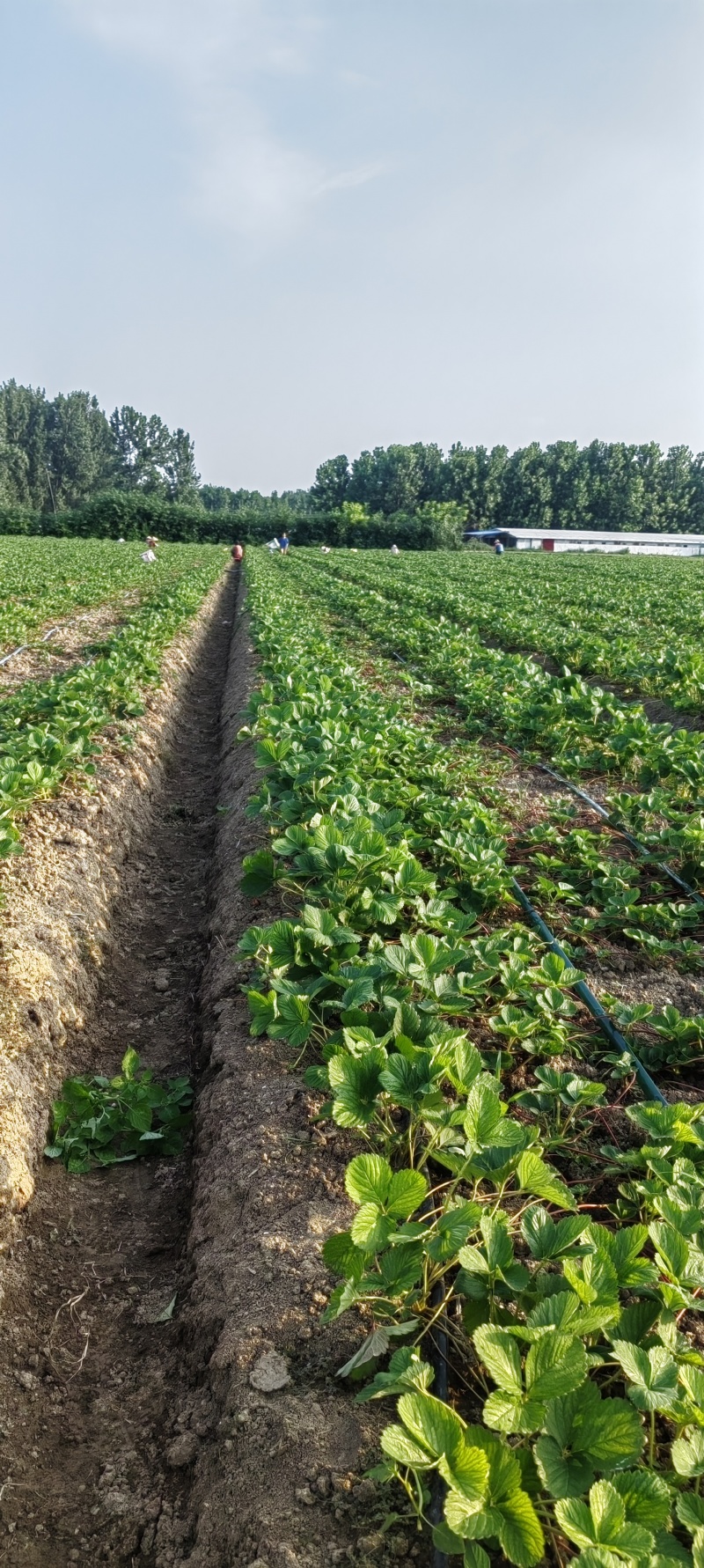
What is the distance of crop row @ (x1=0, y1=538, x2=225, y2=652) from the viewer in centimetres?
1269

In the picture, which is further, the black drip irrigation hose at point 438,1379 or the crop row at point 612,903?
the crop row at point 612,903

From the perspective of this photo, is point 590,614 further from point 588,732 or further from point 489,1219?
point 489,1219

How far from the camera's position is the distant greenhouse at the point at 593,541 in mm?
64812

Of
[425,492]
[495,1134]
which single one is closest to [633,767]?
[495,1134]

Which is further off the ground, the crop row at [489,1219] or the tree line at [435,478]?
the tree line at [435,478]

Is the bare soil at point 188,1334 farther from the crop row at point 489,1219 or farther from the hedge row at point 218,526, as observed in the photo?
the hedge row at point 218,526

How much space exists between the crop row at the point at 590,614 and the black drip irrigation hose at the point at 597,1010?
172 inches

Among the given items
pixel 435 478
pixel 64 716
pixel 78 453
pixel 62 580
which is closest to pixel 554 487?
pixel 435 478

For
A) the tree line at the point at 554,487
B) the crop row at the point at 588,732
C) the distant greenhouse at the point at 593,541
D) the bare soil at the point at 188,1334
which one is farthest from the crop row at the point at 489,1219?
the tree line at the point at 554,487

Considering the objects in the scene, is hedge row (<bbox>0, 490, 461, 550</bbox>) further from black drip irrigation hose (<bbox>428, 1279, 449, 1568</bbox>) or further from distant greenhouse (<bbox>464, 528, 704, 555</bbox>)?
black drip irrigation hose (<bbox>428, 1279, 449, 1568</bbox>)

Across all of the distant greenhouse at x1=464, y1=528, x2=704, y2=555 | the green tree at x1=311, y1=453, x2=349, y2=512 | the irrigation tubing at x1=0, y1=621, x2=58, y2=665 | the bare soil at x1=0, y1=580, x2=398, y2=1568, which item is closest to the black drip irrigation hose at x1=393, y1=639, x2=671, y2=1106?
the bare soil at x1=0, y1=580, x2=398, y2=1568

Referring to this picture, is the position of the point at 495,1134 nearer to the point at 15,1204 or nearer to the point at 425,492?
the point at 15,1204

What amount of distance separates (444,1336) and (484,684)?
23.0 feet

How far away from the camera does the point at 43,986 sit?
3.40m
